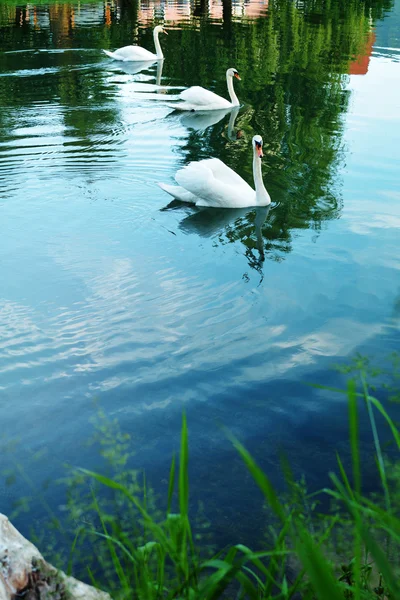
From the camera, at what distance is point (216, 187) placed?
980 cm

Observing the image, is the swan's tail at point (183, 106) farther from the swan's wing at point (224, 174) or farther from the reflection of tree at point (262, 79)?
the swan's wing at point (224, 174)

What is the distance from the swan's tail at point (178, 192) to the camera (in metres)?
10.4

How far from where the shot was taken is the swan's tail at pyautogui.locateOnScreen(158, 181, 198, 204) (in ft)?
34.0

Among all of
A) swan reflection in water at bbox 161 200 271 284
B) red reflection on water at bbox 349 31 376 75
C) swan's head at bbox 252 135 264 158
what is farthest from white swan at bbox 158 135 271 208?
red reflection on water at bbox 349 31 376 75

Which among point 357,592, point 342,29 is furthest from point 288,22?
point 357,592

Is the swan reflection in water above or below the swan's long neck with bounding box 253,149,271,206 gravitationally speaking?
below

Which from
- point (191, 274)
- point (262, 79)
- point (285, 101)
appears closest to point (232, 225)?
point (191, 274)

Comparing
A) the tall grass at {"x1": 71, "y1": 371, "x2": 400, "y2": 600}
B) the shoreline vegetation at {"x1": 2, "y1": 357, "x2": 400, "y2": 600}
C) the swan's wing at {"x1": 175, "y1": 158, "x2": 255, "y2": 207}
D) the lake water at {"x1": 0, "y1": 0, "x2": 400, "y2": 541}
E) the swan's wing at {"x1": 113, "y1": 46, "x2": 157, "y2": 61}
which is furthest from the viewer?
the swan's wing at {"x1": 113, "y1": 46, "x2": 157, "y2": 61}

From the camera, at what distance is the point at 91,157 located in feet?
40.8

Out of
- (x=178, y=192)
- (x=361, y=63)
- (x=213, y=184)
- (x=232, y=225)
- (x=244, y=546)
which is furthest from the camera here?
(x=361, y=63)

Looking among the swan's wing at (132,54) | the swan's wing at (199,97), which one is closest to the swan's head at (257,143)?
the swan's wing at (199,97)

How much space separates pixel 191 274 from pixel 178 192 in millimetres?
2651

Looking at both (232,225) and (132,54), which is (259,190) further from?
(132,54)

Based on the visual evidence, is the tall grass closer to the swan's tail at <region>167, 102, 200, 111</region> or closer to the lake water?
the lake water
